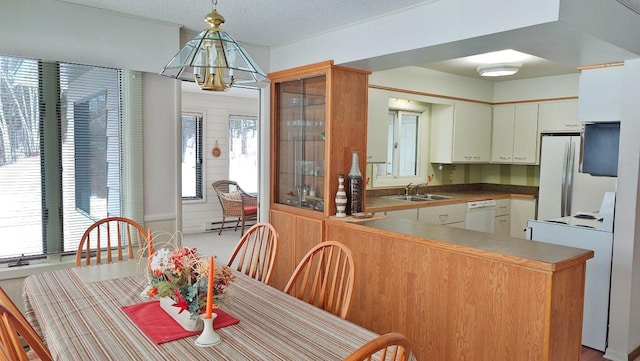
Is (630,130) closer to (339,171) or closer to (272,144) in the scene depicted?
(339,171)


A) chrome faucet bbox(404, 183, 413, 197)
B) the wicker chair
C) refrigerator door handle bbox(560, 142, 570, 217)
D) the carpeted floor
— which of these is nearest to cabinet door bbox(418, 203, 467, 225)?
chrome faucet bbox(404, 183, 413, 197)

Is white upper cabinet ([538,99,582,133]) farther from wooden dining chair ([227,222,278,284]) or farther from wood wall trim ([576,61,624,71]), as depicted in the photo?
wooden dining chair ([227,222,278,284])

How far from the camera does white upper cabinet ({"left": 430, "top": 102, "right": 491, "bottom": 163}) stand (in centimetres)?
539

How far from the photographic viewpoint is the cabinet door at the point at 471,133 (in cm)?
542

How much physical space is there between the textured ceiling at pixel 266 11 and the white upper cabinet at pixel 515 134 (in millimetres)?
3364

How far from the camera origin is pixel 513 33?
234 cm

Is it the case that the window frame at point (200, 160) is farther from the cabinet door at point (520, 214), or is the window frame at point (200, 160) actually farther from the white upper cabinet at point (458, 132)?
the cabinet door at point (520, 214)

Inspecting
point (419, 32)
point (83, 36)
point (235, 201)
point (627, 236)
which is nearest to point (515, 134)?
point (627, 236)

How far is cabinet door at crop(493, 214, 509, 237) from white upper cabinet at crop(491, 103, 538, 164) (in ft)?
2.51

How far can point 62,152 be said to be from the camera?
3.05 meters

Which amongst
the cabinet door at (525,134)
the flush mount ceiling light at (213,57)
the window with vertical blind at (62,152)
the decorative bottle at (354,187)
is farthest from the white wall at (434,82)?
the flush mount ceiling light at (213,57)

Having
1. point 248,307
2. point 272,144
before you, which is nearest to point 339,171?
point 272,144

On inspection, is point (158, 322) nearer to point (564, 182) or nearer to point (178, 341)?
point (178, 341)

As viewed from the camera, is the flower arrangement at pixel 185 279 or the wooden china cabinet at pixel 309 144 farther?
the wooden china cabinet at pixel 309 144
